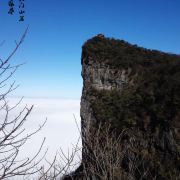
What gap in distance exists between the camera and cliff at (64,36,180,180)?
2338cm

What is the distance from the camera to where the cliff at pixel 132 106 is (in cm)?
2338

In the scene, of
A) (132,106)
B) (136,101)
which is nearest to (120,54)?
(136,101)

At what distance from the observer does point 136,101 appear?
93.7ft

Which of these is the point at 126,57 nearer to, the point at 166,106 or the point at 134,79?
the point at 134,79

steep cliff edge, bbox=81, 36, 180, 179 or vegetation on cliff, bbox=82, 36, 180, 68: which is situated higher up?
vegetation on cliff, bbox=82, 36, 180, 68


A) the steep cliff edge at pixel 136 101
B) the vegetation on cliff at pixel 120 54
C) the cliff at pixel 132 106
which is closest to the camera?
the cliff at pixel 132 106

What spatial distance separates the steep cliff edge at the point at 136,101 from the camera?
23516mm

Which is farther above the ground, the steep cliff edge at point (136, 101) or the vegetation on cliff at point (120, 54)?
the vegetation on cliff at point (120, 54)

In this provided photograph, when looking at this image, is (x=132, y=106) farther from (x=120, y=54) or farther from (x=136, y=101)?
(x=120, y=54)

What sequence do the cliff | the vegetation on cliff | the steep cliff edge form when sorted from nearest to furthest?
1. the cliff
2. the steep cliff edge
3. the vegetation on cliff

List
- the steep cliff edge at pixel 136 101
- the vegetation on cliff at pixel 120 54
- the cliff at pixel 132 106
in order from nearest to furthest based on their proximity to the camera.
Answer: the cliff at pixel 132 106, the steep cliff edge at pixel 136 101, the vegetation on cliff at pixel 120 54

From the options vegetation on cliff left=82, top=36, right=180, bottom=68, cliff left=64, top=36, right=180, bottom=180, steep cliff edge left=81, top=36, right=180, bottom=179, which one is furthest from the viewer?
vegetation on cliff left=82, top=36, right=180, bottom=68

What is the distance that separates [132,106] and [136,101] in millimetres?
530

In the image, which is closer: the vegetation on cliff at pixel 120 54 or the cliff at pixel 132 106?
the cliff at pixel 132 106
